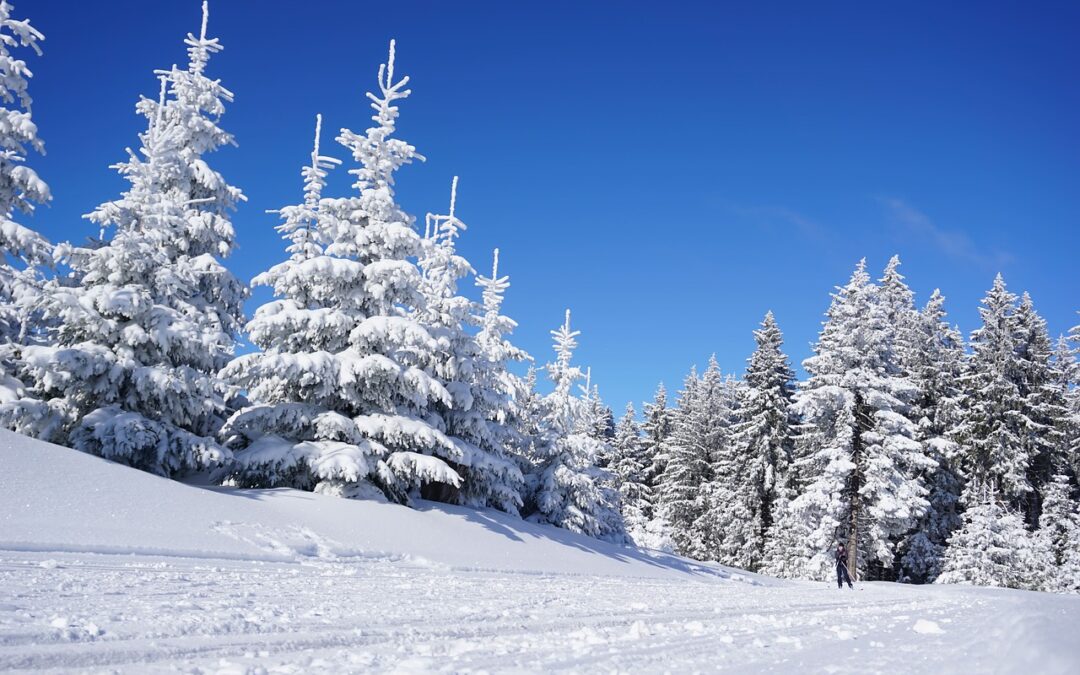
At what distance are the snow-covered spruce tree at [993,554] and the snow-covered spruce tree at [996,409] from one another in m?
2.09

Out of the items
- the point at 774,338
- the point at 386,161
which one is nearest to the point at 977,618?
the point at 386,161

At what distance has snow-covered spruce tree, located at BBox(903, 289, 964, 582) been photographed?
30938 mm

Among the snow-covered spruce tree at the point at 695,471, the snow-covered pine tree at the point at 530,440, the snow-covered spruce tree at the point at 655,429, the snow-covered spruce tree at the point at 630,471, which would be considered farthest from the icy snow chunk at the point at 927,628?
the snow-covered spruce tree at the point at 655,429

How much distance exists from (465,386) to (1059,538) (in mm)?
26514

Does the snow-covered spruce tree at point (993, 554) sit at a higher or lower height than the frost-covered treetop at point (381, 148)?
lower

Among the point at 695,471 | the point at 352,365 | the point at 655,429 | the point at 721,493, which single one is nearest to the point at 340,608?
the point at 352,365

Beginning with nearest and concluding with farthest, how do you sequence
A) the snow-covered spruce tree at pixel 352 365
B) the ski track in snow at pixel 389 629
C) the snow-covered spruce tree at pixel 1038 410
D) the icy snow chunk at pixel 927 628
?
the ski track in snow at pixel 389 629
the icy snow chunk at pixel 927 628
the snow-covered spruce tree at pixel 352 365
the snow-covered spruce tree at pixel 1038 410

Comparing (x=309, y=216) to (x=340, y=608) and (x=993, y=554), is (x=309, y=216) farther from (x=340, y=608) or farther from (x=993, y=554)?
(x=993, y=554)

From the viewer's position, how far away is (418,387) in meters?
18.2

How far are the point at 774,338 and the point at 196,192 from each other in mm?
28515

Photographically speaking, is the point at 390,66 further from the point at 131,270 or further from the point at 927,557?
the point at 927,557

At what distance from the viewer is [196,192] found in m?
21.2

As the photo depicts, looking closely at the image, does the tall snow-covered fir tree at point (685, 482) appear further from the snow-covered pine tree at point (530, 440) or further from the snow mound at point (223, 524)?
the snow mound at point (223, 524)

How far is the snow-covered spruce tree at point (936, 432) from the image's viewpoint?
A: 30.9 meters
